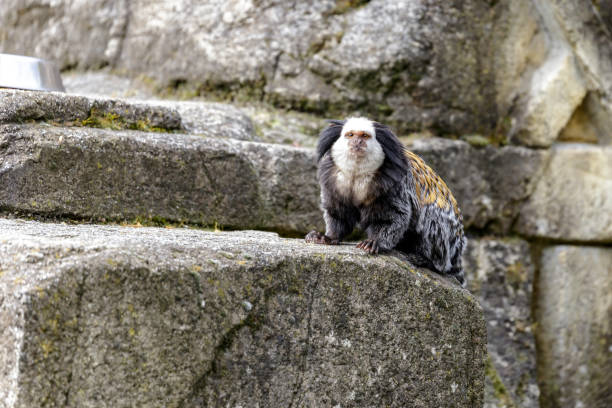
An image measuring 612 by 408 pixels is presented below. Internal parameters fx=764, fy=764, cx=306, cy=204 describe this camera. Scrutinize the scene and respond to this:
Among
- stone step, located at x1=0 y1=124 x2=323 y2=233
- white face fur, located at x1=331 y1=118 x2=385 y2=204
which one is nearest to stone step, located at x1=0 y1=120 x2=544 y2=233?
stone step, located at x1=0 y1=124 x2=323 y2=233

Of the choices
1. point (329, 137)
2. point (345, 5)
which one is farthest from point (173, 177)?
point (345, 5)

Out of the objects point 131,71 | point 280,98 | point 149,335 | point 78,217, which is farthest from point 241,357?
point 131,71

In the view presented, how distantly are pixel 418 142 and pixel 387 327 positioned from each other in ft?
7.41

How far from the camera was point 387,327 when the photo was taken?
3387mm

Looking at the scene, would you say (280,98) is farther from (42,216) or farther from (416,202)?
(42,216)

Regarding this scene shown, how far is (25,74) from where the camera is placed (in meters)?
4.48

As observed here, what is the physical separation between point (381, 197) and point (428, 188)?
38 cm

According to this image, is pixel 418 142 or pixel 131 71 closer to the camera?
pixel 418 142

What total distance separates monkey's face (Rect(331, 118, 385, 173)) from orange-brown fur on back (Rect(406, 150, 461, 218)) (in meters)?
0.29

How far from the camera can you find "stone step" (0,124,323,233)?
12.1 ft

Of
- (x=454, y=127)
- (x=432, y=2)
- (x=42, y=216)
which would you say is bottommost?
(x=454, y=127)

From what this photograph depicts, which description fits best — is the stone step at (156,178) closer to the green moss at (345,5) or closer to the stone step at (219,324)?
the stone step at (219,324)

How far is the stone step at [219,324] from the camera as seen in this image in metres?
2.50

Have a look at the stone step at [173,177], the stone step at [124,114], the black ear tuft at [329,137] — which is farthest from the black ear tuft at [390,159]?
the stone step at [124,114]
